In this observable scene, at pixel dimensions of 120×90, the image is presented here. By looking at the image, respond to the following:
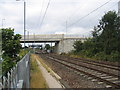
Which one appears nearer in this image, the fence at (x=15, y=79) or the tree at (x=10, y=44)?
the fence at (x=15, y=79)

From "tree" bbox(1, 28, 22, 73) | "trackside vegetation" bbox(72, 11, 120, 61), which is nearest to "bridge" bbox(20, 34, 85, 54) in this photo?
"trackside vegetation" bbox(72, 11, 120, 61)

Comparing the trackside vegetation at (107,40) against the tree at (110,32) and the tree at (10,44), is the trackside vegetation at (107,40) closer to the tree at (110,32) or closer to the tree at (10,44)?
the tree at (110,32)

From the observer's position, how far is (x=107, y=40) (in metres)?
37.1

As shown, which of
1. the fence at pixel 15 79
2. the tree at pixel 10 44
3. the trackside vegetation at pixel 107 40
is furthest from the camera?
the trackside vegetation at pixel 107 40

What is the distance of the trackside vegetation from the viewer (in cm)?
3429

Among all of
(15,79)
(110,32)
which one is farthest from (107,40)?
(15,79)

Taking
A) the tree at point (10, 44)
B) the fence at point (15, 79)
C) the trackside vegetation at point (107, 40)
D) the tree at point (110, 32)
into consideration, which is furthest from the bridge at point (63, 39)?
the fence at point (15, 79)

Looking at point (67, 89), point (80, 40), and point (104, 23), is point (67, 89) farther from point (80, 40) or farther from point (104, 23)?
point (80, 40)

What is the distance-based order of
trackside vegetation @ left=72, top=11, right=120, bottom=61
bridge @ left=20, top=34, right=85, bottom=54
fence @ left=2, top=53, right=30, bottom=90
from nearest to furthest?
fence @ left=2, top=53, right=30, bottom=90 → trackside vegetation @ left=72, top=11, right=120, bottom=61 → bridge @ left=20, top=34, right=85, bottom=54

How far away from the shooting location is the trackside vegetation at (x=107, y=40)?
34.3 metres

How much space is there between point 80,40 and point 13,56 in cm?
4736

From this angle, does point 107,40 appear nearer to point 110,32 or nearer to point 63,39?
point 110,32

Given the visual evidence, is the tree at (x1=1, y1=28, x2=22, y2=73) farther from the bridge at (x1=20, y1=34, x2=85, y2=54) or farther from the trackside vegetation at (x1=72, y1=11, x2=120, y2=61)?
the bridge at (x1=20, y1=34, x2=85, y2=54)

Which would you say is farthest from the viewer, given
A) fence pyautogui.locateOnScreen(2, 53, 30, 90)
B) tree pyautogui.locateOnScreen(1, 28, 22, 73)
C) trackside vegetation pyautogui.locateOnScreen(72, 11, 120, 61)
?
trackside vegetation pyautogui.locateOnScreen(72, 11, 120, 61)
